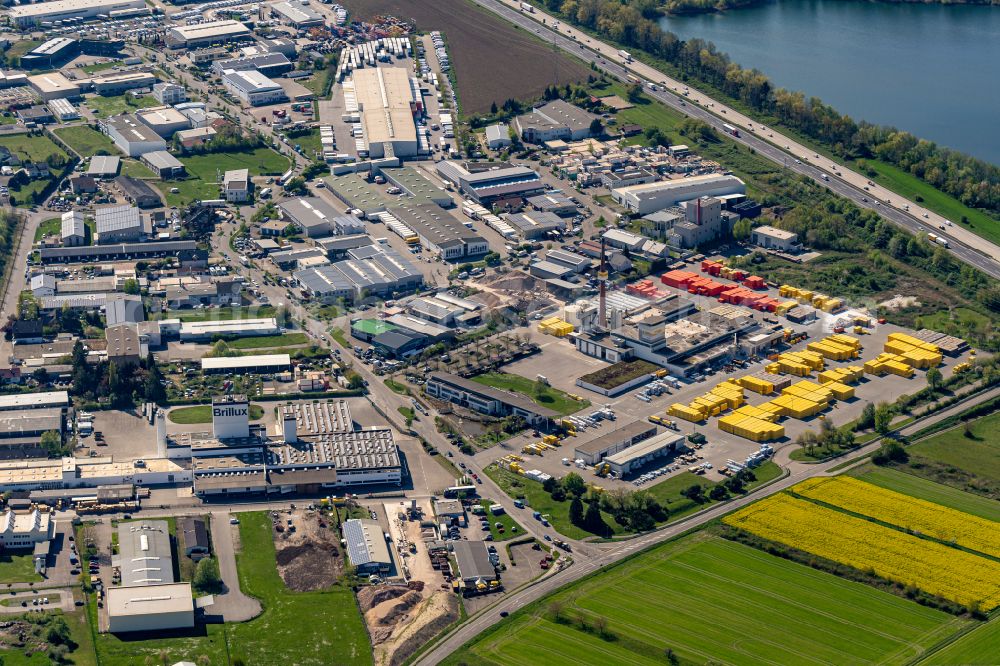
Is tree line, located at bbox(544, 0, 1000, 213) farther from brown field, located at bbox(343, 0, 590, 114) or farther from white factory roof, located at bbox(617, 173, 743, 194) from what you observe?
white factory roof, located at bbox(617, 173, 743, 194)

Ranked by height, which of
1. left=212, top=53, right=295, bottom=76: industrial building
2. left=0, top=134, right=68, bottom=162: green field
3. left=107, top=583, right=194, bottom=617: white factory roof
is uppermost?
left=212, top=53, right=295, bottom=76: industrial building

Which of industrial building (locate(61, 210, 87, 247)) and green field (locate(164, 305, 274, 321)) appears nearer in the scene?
green field (locate(164, 305, 274, 321))

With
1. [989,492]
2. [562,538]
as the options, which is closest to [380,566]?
[562,538]

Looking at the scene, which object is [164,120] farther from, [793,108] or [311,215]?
[793,108]

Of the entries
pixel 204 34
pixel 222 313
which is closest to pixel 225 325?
pixel 222 313

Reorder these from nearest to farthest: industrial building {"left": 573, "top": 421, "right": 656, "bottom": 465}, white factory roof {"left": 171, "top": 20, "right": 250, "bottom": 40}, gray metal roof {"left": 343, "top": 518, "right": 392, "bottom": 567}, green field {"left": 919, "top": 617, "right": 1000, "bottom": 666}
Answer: green field {"left": 919, "top": 617, "right": 1000, "bottom": 666}, gray metal roof {"left": 343, "top": 518, "right": 392, "bottom": 567}, industrial building {"left": 573, "top": 421, "right": 656, "bottom": 465}, white factory roof {"left": 171, "top": 20, "right": 250, "bottom": 40}

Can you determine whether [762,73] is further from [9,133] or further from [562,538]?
[562,538]

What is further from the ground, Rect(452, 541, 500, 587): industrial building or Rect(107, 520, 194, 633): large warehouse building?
Rect(107, 520, 194, 633): large warehouse building

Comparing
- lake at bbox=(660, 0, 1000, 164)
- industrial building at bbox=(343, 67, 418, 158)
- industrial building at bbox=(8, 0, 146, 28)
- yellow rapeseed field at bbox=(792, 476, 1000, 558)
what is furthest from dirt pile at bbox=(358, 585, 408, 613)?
industrial building at bbox=(8, 0, 146, 28)

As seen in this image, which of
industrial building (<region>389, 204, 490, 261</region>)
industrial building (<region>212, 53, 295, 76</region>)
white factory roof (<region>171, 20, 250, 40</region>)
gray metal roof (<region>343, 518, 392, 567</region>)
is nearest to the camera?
gray metal roof (<region>343, 518, 392, 567</region>)
